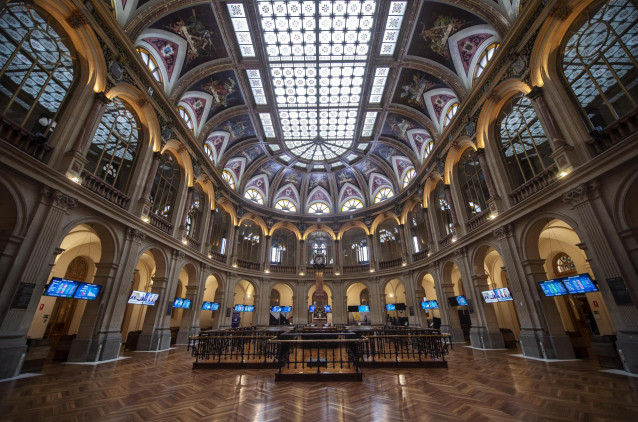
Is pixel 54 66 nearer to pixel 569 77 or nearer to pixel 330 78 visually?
pixel 330 78

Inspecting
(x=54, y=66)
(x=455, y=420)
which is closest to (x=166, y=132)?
(x=54, y=66)

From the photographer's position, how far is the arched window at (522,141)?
31.2 ft

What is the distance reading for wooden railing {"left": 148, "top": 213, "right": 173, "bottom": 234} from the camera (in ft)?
38.8

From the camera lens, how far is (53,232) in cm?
721

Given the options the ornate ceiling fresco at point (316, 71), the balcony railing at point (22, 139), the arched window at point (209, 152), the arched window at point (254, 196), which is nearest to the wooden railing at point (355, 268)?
the ornate ceiling fresco at point (316, 71)

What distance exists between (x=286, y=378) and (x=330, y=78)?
1578 cm

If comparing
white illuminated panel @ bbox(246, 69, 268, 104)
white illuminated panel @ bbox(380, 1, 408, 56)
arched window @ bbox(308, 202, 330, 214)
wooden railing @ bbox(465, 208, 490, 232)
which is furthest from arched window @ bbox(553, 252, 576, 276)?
white illuminated panel @ bbox(246, 69, 268, 104)

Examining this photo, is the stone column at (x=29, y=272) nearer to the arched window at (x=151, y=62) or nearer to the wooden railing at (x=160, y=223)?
the wooden railing at (x=160, y=223)

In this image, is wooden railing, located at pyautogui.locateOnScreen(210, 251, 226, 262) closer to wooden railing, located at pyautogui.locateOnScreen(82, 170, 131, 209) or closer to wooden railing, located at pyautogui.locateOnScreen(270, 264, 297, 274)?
wooden railing, located at pyautogui.locateOnScreen(270, 264, 297, 274)

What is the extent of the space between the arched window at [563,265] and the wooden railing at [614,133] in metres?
7.88

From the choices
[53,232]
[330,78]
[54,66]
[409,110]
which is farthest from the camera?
[409,110]

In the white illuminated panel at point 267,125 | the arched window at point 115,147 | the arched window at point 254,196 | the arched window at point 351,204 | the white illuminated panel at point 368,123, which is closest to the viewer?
the arched window at point 115,147

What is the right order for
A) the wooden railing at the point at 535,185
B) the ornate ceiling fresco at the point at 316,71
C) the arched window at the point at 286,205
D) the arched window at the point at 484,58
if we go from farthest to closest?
the arched window at the point at 286,205 → the ornate ceiling fresco at the point at 316,71 → the arched window at the point at 484,58 → the wooden railing at the point at 535,185

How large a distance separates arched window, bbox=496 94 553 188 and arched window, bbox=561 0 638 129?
5.32 ft
